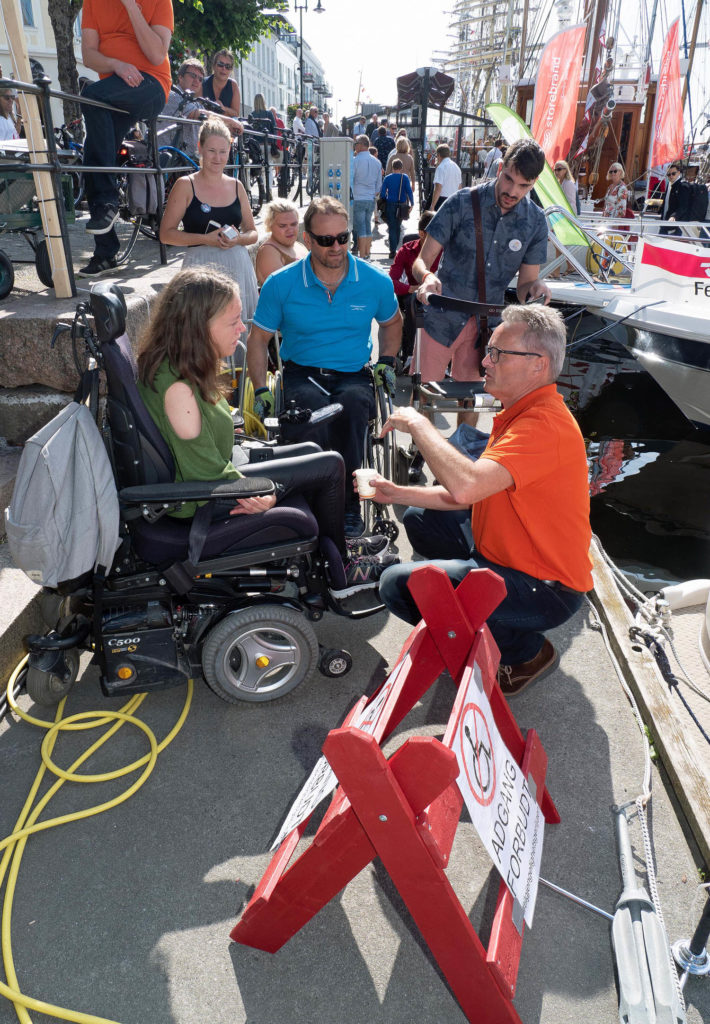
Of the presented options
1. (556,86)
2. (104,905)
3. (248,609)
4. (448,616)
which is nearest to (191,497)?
(248,609)

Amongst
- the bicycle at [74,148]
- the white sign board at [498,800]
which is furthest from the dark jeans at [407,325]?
the white sign board at [498,800]

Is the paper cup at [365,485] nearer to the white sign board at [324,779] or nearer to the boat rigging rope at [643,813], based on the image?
the white sign board at [324,779]

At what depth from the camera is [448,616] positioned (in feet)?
7.34

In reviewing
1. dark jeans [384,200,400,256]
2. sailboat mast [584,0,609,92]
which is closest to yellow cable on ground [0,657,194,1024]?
dark jeans [384,200,400,256]

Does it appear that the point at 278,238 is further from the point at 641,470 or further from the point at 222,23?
the point at 222,23

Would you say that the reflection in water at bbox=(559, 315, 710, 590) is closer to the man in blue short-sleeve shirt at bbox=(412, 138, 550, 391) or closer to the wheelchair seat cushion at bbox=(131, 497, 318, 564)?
the man in blue short-sleeve shirt at bbox=(412, 138, 550, 391)

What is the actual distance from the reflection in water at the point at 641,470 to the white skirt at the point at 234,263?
11.7ft

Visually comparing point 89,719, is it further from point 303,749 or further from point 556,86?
point 556,86

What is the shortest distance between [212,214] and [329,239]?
1578 millimetres

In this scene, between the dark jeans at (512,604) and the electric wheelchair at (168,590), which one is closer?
the electric wheelchair at (168,590)

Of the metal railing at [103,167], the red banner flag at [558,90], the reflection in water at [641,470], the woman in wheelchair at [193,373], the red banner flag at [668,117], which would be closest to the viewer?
the woman in wheelchair at [193,373]

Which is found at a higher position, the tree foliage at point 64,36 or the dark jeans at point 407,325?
the tree foliage at point 64,36

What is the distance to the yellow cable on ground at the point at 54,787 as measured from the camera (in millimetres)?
1808

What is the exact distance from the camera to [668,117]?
14516 millimetres
